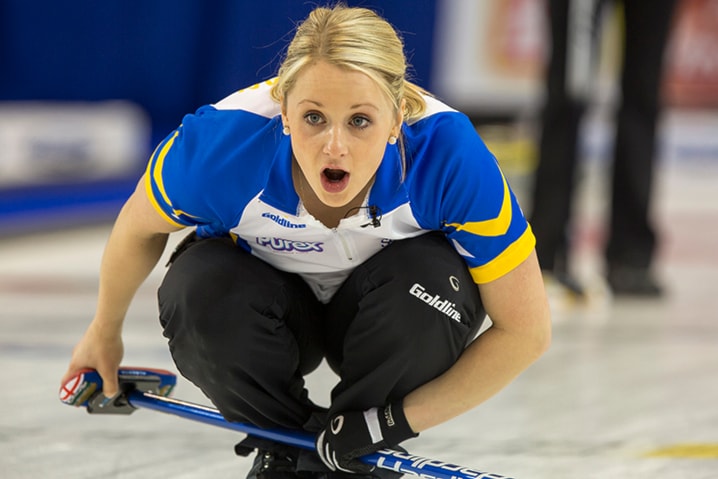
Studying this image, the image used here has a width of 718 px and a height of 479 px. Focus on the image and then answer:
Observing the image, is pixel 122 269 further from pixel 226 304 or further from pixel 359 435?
pixel 359 435

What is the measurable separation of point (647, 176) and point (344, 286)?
6.60 ft

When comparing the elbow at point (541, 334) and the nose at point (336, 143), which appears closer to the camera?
the nose at point (336, 143)

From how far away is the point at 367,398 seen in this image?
A: 1448 mm

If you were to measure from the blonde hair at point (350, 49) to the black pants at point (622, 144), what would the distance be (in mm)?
1916

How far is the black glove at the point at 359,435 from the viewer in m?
1.42

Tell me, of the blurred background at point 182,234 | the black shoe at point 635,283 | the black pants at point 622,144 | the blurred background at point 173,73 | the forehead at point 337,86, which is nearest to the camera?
the forehead at point 337,86

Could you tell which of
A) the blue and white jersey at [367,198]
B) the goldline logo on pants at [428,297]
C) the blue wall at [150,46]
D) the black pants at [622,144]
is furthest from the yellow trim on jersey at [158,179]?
the blue wall at [150,46]

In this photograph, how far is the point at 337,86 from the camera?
1.27 m

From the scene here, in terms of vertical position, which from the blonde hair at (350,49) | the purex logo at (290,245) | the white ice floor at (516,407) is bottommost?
the white ice floor at (516,407)

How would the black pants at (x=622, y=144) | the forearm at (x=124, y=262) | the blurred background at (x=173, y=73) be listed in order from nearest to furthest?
1. the forearm at (x=124, y=262)
2. the black pants at (x=622, y=144)
3. the blurred background at (x=173, y=73)

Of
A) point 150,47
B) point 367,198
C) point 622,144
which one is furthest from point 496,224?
point 150,47

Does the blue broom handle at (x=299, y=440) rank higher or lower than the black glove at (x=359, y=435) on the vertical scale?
lower

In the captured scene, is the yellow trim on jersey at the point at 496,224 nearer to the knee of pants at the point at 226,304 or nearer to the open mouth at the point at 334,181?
the open mouth at the point at 334,181

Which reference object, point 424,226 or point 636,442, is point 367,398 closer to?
point 424,226
